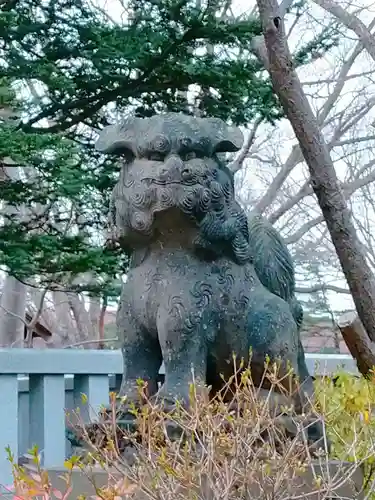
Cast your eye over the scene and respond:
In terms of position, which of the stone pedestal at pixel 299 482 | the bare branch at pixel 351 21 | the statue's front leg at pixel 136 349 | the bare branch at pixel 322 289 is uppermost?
the bare branch at pixel 351 21

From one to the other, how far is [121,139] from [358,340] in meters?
1.71

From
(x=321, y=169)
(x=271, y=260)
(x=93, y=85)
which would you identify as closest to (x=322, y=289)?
(x=93, y=85)

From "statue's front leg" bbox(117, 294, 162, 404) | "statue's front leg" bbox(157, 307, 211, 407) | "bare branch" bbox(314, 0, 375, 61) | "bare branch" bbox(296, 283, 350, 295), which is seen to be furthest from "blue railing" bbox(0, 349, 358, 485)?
"bare branch" bbox(296, 283, 350, 295)

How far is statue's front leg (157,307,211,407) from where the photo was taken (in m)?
1.53

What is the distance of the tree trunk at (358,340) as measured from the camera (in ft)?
9.71

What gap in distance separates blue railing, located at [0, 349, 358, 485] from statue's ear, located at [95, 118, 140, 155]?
2.86 ft

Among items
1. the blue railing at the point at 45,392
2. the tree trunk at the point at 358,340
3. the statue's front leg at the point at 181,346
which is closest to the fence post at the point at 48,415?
the blue railing at the point at 45,392

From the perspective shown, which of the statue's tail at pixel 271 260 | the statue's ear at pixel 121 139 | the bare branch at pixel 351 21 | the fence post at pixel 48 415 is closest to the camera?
the statue's ear at pixel 121 139

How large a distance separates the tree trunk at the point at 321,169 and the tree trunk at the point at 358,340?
2.13 feet

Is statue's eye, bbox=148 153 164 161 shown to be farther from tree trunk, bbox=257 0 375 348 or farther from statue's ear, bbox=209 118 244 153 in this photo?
tree trunk, bbox=257 0 375 348

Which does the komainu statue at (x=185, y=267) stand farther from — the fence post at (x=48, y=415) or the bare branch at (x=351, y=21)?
the bare branch at (x=351, y=21)

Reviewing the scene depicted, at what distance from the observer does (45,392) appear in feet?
7.75

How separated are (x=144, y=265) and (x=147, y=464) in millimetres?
533

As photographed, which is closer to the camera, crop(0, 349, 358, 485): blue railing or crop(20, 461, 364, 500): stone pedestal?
crop(20, 461, 364, 500): stone pedestal
